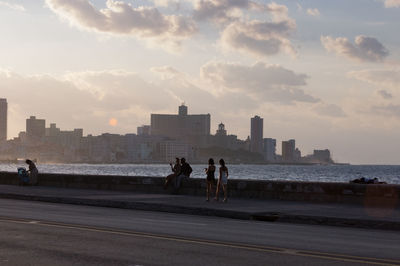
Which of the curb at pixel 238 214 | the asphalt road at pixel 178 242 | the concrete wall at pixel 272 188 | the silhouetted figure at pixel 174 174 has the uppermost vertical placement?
the silhouetted figure at pixel 174 174

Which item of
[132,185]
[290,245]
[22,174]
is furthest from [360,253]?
[22,174]

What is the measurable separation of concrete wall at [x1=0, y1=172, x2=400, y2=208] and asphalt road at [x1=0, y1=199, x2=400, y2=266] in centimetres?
732

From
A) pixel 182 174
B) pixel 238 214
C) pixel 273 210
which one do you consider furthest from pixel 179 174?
pixel 238 214

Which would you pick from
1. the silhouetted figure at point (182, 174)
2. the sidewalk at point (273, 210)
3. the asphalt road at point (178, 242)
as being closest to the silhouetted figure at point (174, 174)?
the silhouetted figure at point (182, 174)

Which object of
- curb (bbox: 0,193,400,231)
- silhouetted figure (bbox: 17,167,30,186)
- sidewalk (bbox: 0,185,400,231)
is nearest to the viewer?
curb (bbox: 0,193,400,231)

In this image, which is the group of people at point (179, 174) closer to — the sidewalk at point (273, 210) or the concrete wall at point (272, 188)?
the concrete wall at point (272, 188)

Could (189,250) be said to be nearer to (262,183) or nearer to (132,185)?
(262,183)

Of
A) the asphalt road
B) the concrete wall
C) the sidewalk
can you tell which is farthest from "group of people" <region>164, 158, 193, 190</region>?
the asphalt road

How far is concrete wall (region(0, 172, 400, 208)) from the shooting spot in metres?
25.9

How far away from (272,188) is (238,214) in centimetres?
750

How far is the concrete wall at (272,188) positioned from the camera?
25.9m

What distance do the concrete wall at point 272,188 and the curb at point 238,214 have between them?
578cm

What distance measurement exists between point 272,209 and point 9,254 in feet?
41.5

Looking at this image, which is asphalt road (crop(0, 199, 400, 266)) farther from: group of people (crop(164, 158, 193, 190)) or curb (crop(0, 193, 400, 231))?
group of people (crop(164, 158, 193, 190))
